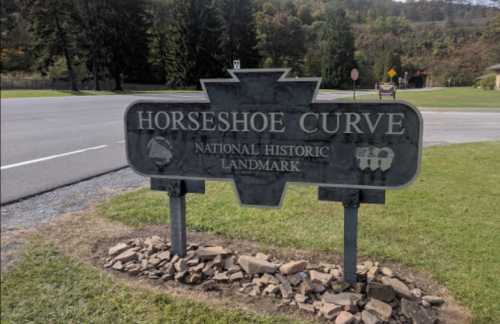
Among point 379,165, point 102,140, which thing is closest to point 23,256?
point 379,165

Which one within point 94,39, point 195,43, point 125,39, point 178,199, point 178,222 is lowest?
point 178,222

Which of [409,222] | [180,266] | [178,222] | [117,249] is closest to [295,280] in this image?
[180,266]

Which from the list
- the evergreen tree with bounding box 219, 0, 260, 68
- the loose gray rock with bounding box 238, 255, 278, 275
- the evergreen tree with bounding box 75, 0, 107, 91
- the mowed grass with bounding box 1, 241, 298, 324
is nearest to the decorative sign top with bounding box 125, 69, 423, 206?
the loose gray rock with bounding box 238, 255, 278, 275

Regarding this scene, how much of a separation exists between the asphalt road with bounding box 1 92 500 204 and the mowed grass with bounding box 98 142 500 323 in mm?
1129

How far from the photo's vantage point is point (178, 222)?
8.76ft

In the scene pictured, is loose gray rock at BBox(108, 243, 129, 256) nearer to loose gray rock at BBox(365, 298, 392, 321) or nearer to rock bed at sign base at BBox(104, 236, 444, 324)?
rock bed at sign base at BBox(104, 236, 444, 324)

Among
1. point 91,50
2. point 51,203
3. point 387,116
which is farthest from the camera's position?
point 91,50

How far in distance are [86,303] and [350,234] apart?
1585 millimetres

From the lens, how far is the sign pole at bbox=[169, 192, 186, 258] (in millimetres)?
2632

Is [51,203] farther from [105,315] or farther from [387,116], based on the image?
[387,116]

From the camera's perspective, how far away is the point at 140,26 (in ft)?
123

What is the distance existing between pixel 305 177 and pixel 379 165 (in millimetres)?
414

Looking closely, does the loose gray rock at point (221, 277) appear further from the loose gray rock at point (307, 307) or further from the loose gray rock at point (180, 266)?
the loose gray rock at point (307, 307)

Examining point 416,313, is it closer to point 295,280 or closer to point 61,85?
point 295,280
